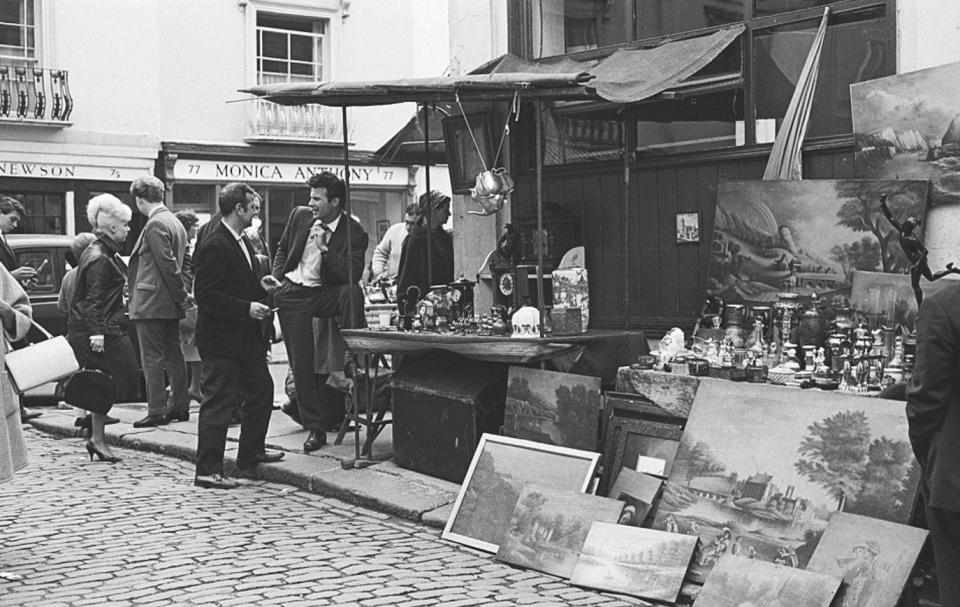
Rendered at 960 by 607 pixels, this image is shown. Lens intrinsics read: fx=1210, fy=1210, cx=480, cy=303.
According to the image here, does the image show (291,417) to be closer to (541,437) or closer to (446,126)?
(446,126)

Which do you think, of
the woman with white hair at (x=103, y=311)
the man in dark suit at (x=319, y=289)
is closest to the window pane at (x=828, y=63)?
the man in dark suit at (x=319, y=289)

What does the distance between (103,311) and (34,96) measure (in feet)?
45.6

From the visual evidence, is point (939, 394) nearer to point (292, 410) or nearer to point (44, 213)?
point (292, 410)

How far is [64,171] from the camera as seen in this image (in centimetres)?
2208

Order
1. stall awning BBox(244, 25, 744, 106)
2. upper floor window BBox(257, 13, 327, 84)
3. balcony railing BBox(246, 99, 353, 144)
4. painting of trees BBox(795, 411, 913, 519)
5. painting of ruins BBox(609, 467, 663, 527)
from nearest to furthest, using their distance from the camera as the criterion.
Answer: painting of trees BBox(795, 411, 913, 519), painting of ruins BBox(609, 467, 663, 527), stall awning BBox(244, 25, 744, 106), balcony railing BBox(246, 99, 353, 144), upper floor window BBox(257, 13, 327, 84)

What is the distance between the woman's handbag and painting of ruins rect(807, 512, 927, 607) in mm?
4234

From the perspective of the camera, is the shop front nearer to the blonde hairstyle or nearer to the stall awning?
the blonde hairstyle

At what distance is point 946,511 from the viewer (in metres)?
4.32

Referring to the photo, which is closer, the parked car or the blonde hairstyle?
the blonde hairstyle

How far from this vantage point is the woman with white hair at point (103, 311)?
926cm

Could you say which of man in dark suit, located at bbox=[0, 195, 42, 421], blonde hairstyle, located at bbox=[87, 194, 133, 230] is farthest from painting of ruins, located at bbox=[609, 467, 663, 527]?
blonde hairstyle, located at bbox=[87, 194, 133, 230]

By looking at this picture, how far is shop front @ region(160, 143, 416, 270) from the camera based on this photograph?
78.1 feet

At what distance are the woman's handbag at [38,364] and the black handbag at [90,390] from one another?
1.59m

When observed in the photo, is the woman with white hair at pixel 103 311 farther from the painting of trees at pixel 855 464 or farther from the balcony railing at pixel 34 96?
the balcony railing at pixel 34 96
